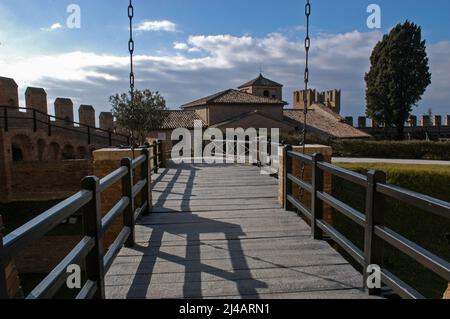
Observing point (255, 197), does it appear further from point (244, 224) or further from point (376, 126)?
point (376, 126)

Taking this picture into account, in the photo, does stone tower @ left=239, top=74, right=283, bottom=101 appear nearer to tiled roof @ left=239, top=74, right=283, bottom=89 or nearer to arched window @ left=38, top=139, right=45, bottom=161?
tiled roof @ left=239, top=74, right=283, bottom=89

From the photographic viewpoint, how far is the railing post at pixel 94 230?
249 cm

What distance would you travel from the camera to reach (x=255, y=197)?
6.50 meters

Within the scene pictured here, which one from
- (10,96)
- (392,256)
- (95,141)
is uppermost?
(10,96)

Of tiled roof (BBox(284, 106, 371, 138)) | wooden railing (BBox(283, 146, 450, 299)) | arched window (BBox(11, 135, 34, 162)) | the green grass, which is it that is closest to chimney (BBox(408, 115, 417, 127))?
tiled roof (BBox(284, 106, 371, 138))

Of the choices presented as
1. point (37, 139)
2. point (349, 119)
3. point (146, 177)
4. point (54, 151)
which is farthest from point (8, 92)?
point (349, 119)

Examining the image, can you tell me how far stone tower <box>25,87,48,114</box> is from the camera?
1723 cm

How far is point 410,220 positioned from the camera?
46.1ft

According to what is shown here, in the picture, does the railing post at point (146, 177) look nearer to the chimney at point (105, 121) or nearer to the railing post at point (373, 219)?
the railing post at point (373, 219)

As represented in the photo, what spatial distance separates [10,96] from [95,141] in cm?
Answer: 451

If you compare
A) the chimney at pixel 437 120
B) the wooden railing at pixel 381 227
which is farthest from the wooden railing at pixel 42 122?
the chimney at pixel 437 120

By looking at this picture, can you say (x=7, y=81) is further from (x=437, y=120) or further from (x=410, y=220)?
(x=437, y=120)
